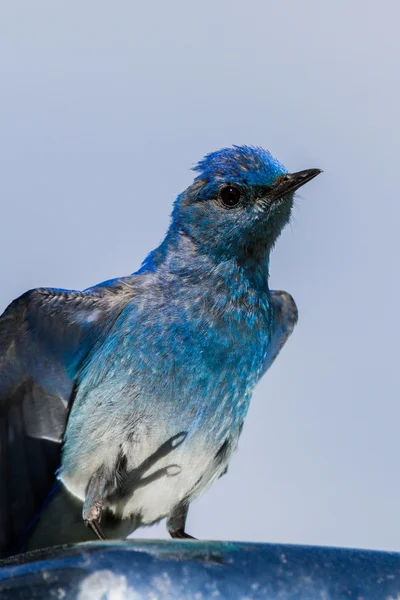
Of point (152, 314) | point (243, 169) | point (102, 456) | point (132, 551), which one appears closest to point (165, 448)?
point (102, 456)

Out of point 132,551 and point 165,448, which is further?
point 165,448

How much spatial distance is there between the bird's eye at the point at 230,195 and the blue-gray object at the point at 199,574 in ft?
13.1

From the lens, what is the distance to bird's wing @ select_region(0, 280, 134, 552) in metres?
7.64

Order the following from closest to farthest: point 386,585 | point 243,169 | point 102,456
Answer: point 386,585 → point 102,456 → point 243,169

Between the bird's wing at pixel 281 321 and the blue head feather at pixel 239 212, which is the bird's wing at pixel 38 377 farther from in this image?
the bird's wing at pixel 281 321

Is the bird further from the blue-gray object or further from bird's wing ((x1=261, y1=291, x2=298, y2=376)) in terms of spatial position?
the blue-gray object

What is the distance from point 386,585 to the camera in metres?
4.02

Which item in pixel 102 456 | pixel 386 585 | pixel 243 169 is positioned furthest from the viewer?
pixel 243 169

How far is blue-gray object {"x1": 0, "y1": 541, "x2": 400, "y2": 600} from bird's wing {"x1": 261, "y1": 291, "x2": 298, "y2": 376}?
5.09 metres

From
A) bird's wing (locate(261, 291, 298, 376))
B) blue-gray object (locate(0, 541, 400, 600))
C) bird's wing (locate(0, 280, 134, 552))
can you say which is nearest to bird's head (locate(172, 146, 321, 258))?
bird's wing (locate(0, 280, 134, 552))

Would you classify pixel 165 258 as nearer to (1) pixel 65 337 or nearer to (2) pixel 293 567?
(1) pixel 65 337

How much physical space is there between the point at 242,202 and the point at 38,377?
1.93 metres

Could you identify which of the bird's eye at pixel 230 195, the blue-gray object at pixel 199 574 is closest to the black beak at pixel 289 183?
the bird's eye at pixel 230 195

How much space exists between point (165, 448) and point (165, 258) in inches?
58.2
